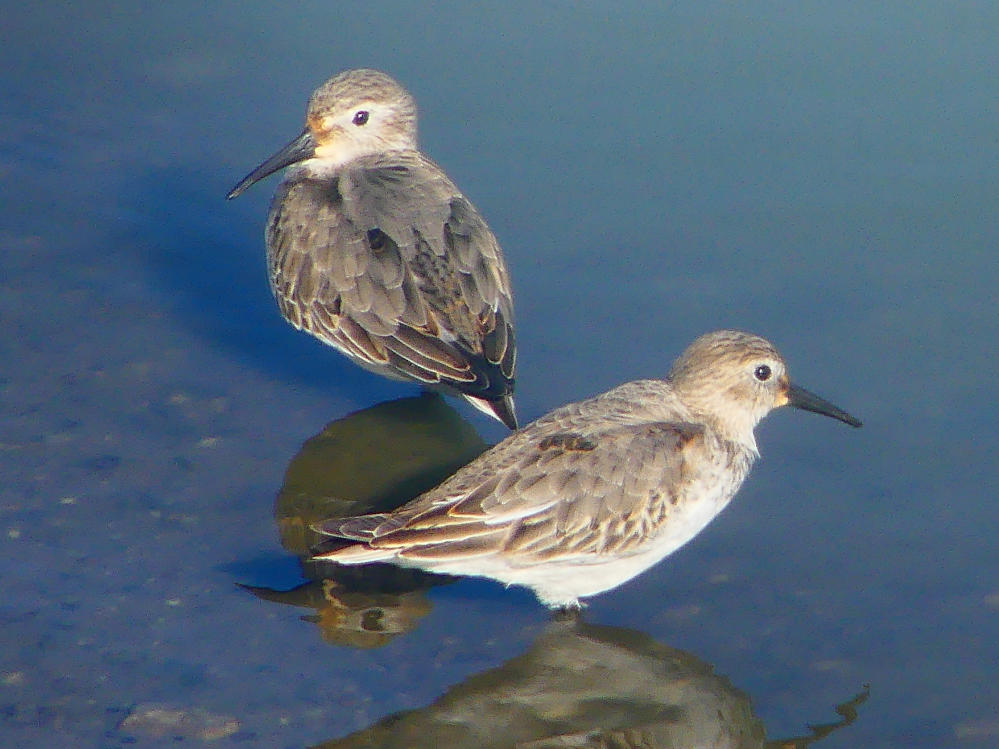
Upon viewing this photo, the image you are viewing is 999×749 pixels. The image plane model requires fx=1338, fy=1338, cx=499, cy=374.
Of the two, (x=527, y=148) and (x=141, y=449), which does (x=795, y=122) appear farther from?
(x=141, y=449)

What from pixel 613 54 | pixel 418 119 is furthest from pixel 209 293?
pixel 613 54

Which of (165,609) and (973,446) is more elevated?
(973,446)

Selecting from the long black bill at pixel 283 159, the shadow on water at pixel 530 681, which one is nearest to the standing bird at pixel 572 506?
the shadow on water at pixel 530 681

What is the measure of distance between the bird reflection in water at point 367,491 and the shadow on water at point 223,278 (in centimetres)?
34

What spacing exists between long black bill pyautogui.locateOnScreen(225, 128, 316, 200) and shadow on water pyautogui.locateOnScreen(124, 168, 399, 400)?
31cm

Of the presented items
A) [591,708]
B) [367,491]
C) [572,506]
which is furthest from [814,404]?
[367,491]

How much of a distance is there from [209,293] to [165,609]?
2737mm

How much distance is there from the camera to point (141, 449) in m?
6.31

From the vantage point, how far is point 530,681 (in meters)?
5.28

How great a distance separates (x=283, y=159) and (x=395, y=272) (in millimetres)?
1452

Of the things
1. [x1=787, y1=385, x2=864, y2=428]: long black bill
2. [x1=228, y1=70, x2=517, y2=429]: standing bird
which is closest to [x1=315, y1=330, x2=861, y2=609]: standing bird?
[x1=787, y1=385, x2=864, y2=428]: long black bill

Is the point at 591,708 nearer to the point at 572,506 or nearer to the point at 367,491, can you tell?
the point at 572,506

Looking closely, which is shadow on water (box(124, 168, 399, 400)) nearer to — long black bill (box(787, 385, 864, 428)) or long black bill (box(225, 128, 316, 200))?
long black bill (box(225, 128, 316, 200))

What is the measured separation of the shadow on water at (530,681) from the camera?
4.99 metres
